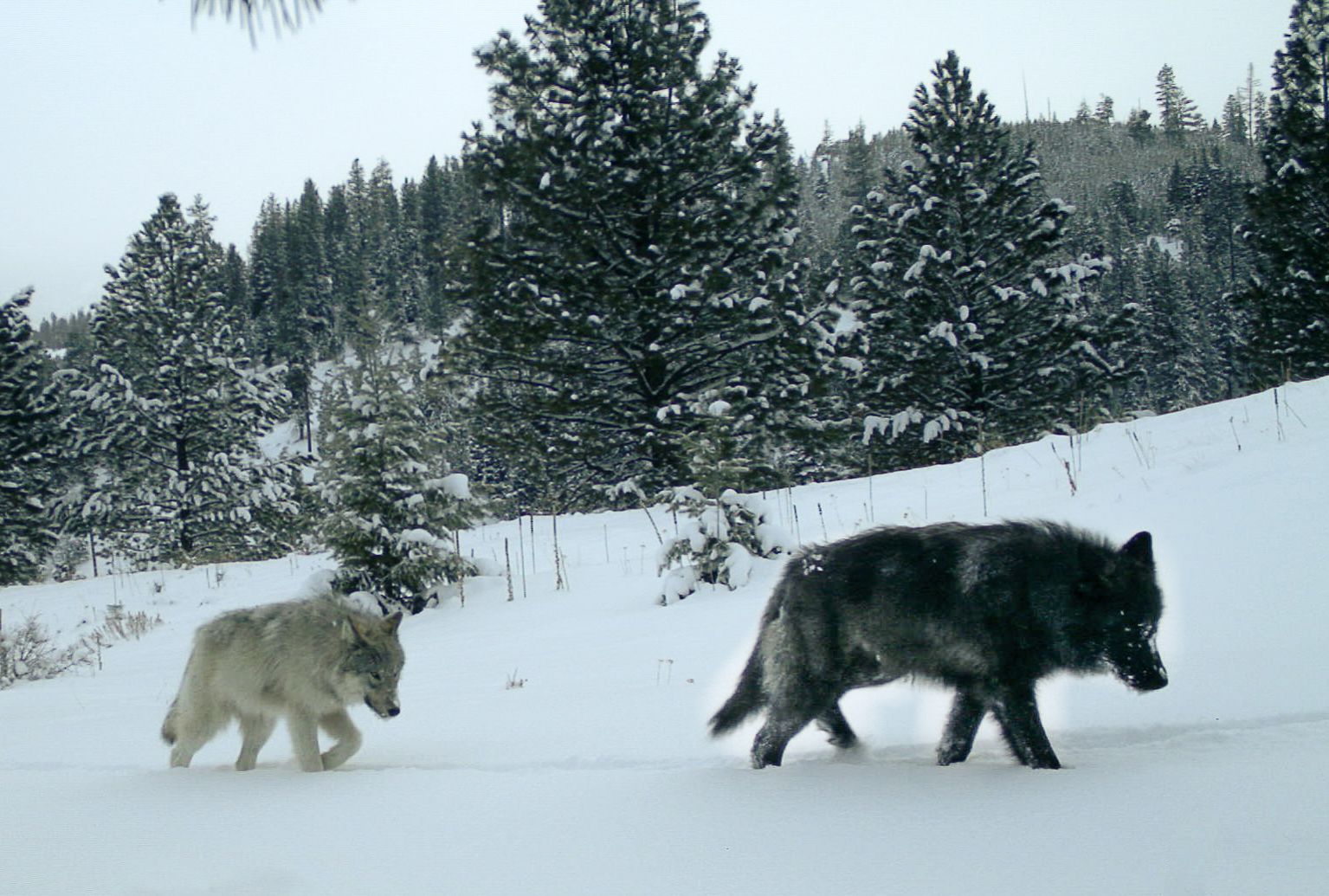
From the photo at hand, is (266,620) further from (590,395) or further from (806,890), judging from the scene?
(590,395)

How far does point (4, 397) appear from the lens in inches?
1169

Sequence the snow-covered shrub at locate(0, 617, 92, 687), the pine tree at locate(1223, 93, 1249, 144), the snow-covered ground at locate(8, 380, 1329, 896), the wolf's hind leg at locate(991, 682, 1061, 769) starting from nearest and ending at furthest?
the snow-covered ground at locate(8, 380, 1329, 896) → the wolf's hind leg at locate(991, 682, 1061, 769) → the snow-covered shrub at locate(0, 617, 92, 687) → the pine tree at locate(1223, 93, 1249, 144)

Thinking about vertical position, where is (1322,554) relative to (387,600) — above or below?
above

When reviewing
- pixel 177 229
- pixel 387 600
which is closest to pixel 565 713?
pixel 387 600

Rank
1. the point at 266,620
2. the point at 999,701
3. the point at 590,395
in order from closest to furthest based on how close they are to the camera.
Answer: the point at 999,701 → the point at 266,620 → the point at 590,395

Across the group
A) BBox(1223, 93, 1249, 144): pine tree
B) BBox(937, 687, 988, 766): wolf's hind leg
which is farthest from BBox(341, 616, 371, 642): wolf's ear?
BBox(1223, 93, 1249, 144): pine tree

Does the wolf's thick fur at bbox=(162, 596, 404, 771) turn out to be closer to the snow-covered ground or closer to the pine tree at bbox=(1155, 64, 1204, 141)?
the snow-covered ground

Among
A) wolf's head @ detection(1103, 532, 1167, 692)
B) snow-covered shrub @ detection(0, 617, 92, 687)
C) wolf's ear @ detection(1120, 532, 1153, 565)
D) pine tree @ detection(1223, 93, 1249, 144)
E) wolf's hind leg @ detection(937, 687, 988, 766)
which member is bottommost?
snow-covered shrub @ detection(0, 617, 92, 687)

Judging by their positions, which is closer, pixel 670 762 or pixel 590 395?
pixel 670 762

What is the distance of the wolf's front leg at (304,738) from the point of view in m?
4.07

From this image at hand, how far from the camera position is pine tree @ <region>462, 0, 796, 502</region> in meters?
17.7

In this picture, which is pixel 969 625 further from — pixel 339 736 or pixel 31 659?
pixel 31 659

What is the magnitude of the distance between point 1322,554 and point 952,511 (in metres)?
4.41

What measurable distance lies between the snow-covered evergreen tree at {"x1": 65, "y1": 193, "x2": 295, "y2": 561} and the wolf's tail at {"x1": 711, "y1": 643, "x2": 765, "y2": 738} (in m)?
29.4
